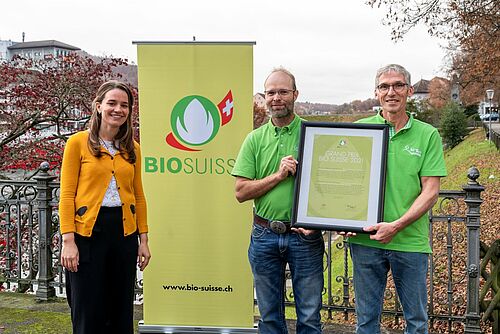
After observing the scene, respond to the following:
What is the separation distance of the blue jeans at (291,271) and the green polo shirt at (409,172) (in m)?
0.44

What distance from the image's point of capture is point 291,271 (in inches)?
124

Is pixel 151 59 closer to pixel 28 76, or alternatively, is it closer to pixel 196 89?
pixel 196 89

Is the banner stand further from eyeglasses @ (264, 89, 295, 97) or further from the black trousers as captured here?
eyeglasses @ (264, 89, 295, 97)

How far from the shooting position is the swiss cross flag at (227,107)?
3842 millimetres

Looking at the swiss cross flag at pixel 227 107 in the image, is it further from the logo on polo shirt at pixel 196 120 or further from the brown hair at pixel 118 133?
the brown hair at pixel 118 133

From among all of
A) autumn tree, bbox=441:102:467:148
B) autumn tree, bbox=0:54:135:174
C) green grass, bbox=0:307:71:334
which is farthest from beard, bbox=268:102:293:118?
autumn tree, bbox=441:102:467:148

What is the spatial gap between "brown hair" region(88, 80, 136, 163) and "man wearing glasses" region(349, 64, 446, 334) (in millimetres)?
1578

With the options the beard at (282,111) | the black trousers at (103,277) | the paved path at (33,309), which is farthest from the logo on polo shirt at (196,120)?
the paved path at (33,309)

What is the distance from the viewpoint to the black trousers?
3.00 m

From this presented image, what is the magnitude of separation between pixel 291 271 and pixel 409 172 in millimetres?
999

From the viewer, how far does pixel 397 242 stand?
2842mm

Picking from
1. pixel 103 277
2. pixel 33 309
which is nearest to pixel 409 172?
pixel 103 277

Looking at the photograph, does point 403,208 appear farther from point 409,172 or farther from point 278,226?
point 278,226

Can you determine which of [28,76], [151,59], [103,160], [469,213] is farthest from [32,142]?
[469,213]
